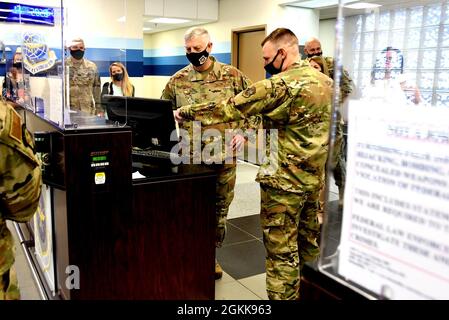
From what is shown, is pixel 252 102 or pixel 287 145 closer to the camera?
pixel 252 102

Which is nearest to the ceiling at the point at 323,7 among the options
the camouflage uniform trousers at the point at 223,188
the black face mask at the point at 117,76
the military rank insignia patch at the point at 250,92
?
the military rank insignia patch at the point at 250,92

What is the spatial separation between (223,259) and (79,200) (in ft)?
5.12

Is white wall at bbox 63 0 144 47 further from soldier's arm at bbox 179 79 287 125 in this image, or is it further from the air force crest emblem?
soldier's arm at bbox 179 79 287 125

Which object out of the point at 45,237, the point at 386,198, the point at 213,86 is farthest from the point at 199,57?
the point at 386,198

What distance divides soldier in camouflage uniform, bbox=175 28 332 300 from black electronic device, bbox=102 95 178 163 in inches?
4.3

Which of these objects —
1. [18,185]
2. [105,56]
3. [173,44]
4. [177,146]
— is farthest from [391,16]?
[173,44]

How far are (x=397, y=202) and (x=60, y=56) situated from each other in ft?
6.53

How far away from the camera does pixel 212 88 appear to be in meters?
2.87

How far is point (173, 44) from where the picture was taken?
9289 mm

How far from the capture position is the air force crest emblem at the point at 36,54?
2.68m

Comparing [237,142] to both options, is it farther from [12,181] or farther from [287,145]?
[12,181]

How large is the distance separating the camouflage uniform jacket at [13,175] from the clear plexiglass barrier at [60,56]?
0.45 m

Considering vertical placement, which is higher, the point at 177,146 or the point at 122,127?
the point at 122,127

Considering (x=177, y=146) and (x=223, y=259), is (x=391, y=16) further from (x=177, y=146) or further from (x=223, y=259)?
(x=223, y=259)
